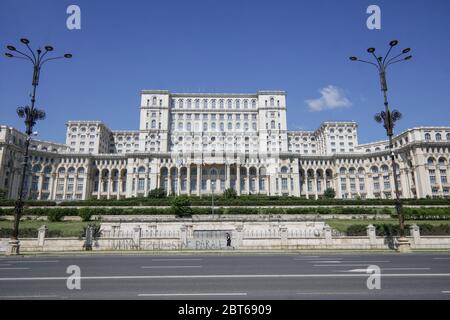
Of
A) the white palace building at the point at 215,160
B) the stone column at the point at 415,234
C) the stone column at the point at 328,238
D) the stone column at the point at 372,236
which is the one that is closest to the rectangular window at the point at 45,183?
the white palace building at the point at 215,160

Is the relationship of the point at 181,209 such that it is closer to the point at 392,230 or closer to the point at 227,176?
the point at 392,230

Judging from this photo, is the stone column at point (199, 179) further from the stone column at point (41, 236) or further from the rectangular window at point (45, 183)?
the stone column at point (41, 236)

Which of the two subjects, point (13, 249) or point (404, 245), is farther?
point (404, 245)

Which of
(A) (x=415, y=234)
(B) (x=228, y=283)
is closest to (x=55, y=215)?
(B) (x=228, y=283)

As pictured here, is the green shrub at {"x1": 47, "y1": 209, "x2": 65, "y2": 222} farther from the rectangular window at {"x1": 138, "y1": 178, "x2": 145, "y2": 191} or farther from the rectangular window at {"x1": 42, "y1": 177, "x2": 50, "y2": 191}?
the rectangular window at {"x1": 42, "y1": 177, "x2": 50, "y2": 191}

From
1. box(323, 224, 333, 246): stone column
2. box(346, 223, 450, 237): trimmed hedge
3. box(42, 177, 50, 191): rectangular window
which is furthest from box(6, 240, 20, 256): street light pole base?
box(42, 177, 50, 191): rectangular window

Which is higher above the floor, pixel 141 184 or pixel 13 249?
pixel 141 184

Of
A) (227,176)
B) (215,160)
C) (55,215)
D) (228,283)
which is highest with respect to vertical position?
(215,160)

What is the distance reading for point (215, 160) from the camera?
9294 centimetres

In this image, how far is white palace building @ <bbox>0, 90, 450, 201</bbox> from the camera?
87.0 meters

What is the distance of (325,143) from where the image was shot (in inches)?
4766

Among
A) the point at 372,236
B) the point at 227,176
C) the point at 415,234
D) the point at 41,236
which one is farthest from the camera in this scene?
the point at 227,176

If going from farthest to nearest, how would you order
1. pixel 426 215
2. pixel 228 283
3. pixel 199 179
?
pixel 199 179, pixel 426 215, pixel 228 283
